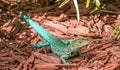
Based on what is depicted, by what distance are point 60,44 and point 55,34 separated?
324 mm

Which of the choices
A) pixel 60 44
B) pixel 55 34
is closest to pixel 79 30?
pixel 55 34

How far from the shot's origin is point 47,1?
4.59 m

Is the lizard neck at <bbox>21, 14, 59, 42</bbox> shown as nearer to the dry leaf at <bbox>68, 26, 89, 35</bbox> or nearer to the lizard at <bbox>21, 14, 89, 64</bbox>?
the lizard at <bbox>21, 14, 89, 64</bbox>

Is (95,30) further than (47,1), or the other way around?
(47,1)

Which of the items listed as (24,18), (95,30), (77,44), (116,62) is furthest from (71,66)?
(24,18)

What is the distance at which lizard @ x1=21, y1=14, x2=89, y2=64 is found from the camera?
3.65 m

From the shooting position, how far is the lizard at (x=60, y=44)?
3646mm

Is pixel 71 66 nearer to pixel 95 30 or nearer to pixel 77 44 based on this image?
pixel 77 44

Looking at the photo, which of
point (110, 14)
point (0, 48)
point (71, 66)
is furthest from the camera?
point (110, 14)

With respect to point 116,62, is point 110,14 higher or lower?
higher

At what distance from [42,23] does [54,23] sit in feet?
0.53

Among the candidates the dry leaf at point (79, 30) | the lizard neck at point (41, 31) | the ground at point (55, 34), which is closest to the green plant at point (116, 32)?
the ground at point (55, 34)

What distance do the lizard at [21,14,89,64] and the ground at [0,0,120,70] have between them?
56 mm

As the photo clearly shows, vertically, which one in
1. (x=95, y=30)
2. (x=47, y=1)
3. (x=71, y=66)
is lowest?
(x=71, y=66)
